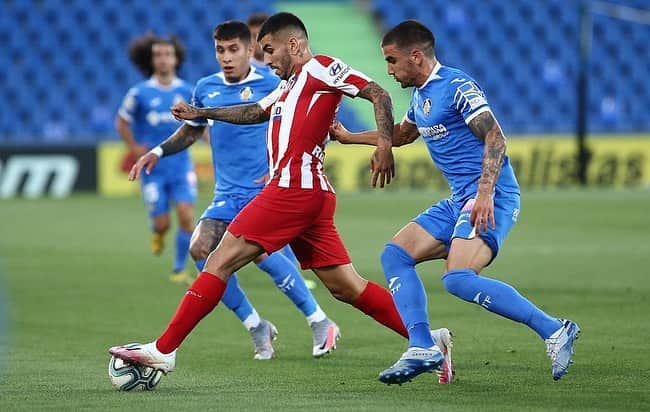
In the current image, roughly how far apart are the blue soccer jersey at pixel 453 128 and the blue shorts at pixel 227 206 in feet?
5.72

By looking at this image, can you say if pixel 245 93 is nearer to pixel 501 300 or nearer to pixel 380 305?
pixel 380 305

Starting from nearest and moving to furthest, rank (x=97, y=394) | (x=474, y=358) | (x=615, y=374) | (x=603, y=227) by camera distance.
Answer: (x=97, y=394)
(x=615, y=374)
(x=474, y=358)
(x=603, y=227)

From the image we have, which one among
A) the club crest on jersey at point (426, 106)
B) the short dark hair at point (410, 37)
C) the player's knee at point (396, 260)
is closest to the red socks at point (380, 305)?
the player's knee at point (396, 260)

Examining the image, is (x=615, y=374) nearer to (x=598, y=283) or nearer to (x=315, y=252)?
(x=315, y=252)

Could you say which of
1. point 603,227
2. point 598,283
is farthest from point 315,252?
point 603,227

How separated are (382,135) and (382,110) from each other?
129 millimetres

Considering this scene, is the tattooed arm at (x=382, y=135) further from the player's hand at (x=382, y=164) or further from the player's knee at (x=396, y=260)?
the player's knee at (x=396, y=260)

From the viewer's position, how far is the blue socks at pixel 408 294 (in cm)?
650

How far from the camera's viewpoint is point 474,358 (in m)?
7.45

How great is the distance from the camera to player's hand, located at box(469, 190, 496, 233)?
249 inches

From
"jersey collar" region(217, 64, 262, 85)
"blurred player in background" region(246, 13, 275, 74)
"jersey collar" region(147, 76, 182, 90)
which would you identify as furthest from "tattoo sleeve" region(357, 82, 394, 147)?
"jersey collar" region(147, 76, 182, 90)

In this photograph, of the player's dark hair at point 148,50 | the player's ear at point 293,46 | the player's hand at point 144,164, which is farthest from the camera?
the player's dark hair at point 148,50

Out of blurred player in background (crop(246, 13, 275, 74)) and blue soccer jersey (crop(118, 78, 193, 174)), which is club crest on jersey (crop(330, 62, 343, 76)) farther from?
blue soccer jersey (crop(118, 78, 193, 174))

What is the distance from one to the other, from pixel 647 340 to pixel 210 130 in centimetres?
315
